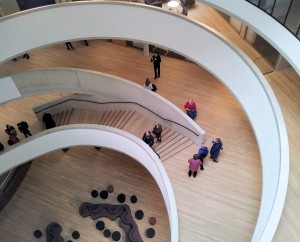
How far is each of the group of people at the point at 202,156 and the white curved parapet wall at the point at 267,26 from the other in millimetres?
3538

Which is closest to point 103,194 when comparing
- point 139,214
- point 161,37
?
point 139,214

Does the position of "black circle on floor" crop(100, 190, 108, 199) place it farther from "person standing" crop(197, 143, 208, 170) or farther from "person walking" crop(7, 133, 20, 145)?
"person standing" crop(197, 143, 208, 170)

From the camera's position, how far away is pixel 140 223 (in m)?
14.3

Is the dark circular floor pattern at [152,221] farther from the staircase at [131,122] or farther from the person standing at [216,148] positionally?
the person standing at [216,148]

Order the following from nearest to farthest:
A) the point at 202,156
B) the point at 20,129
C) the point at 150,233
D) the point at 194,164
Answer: the point at 194,164
the point at 202,156
the point at 150,233
the point at 20,129

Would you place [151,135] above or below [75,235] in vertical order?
above

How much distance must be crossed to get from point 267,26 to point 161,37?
4.08 meters

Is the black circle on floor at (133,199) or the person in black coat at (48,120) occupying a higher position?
the person in black coat at (48,120)

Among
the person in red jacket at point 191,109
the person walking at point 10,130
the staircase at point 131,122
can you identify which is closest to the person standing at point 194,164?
the staircase at point 131,122

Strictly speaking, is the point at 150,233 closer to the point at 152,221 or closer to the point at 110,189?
the point at 152,221

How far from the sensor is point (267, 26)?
378 inches

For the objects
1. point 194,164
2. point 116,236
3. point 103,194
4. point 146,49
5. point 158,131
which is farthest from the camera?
point 146,49

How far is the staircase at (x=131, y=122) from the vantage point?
40.8 ft

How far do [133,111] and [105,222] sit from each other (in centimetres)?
496
